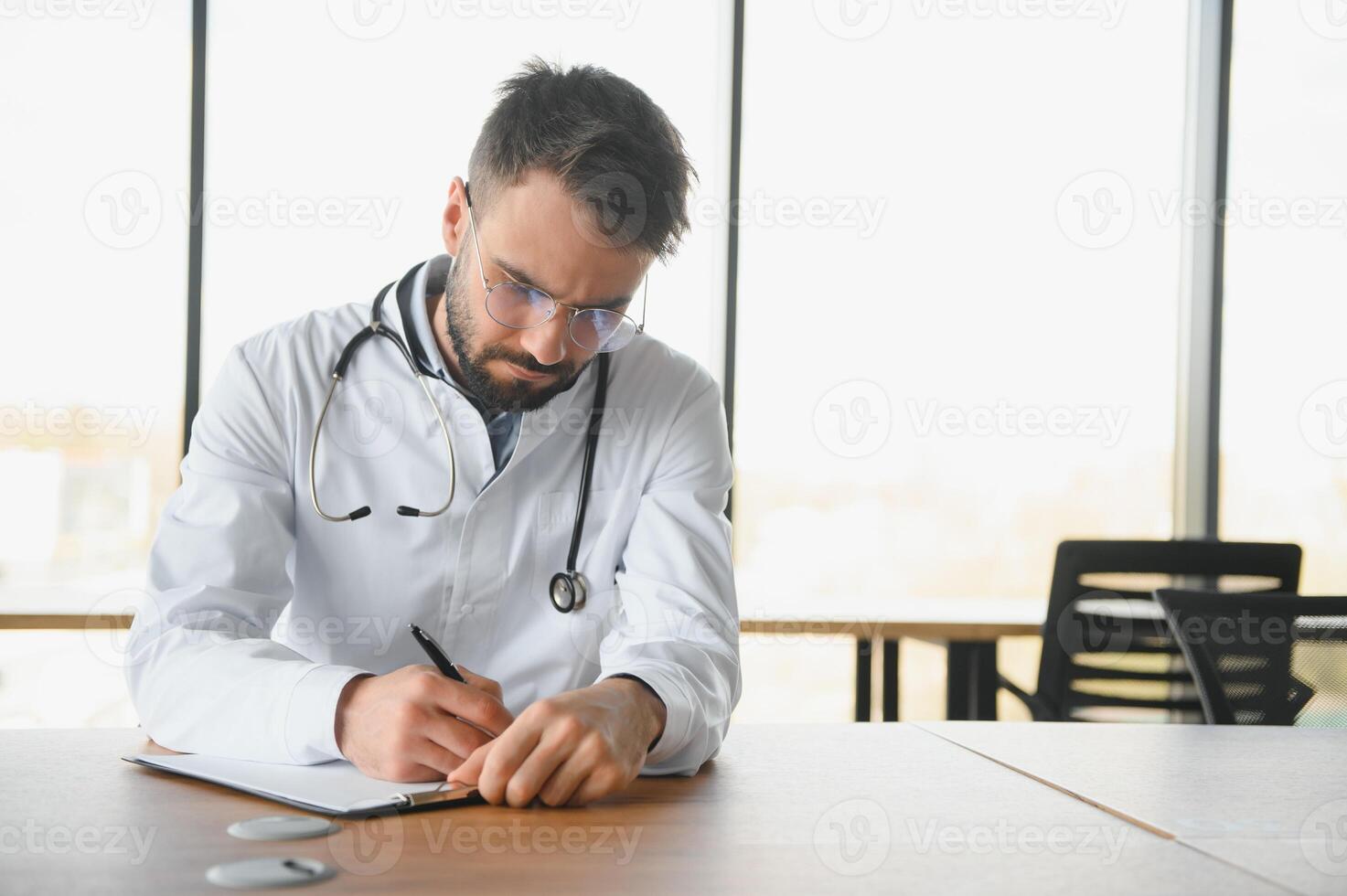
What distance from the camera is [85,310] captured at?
3279 mm

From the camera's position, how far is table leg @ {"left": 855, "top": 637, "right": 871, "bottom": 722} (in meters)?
3.09

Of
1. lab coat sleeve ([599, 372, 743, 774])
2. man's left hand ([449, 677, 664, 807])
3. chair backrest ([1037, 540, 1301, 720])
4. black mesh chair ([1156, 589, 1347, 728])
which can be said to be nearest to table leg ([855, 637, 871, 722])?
chair backrest ([1037, 540, 1301, 720])

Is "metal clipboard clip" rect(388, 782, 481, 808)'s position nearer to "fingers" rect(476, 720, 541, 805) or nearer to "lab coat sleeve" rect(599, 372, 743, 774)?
"fingers" rect(476, 720, 541, 805)

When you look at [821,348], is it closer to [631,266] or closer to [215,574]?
[631,266]

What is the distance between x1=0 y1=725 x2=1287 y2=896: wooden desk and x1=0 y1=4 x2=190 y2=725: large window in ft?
7.76

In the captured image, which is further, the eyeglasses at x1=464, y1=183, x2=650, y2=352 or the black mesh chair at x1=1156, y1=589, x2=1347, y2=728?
the black mesh chair at x1=1156, y1=589, x2=1347, y2=728

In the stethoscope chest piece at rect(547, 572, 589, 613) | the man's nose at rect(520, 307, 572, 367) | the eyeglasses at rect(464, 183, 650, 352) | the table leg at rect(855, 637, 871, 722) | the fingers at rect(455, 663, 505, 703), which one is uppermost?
the eyeglasses at rect(464, 183, 650, 352)

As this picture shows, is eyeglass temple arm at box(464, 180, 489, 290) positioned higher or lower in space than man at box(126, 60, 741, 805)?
higher

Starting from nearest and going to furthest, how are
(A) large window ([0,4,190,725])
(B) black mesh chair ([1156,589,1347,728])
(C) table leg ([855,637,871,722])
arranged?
(B) black mesh chair ([1156,589,1347,728]), (C) table leg ([855,637,871,722]), (A) large window ([0,4,190,725])

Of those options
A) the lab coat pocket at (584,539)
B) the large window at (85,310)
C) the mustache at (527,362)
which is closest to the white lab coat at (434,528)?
the lab coat pocket at (584,539)

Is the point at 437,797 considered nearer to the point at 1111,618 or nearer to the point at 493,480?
the point at 493,480

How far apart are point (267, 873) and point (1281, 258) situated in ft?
13.3

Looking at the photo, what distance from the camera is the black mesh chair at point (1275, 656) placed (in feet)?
5.90

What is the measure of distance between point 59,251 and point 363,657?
2.48 metres
